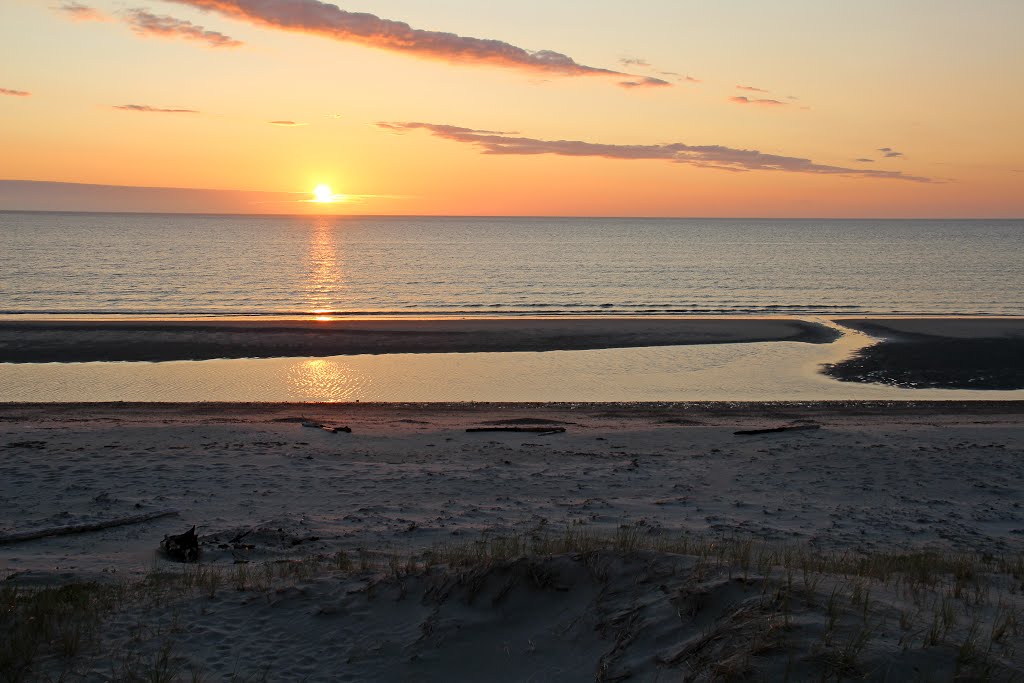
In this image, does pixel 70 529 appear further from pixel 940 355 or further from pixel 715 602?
pixel 940 355

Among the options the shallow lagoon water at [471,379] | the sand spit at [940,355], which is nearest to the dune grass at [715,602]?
the shallow lagoon water at [471,379]

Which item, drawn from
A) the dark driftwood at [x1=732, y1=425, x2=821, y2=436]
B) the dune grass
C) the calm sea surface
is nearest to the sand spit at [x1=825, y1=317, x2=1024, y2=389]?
the calm sea surface

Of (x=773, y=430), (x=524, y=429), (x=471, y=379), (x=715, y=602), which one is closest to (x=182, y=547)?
(x=715, y=602)

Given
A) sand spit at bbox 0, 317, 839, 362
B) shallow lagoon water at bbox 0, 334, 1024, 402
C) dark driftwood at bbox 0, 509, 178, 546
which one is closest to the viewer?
dark driftwood at bbox 0, 509, 178, 546

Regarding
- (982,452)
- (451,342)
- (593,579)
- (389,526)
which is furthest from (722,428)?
(451,342)

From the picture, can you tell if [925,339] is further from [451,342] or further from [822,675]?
[822,675]

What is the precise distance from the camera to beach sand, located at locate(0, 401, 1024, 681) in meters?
6.71

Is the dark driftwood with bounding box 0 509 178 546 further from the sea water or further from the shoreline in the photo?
the shoreline

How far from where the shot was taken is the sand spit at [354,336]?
1356 inches

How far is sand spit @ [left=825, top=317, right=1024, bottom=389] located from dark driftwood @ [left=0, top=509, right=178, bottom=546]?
25.0 meters

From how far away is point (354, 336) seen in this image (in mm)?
38219

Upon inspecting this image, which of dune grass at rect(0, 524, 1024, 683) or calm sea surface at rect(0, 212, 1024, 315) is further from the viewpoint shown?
calm sea surface at rect(0, 212, 1024, 315)

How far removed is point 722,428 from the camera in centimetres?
2030

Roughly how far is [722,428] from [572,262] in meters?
78.4
